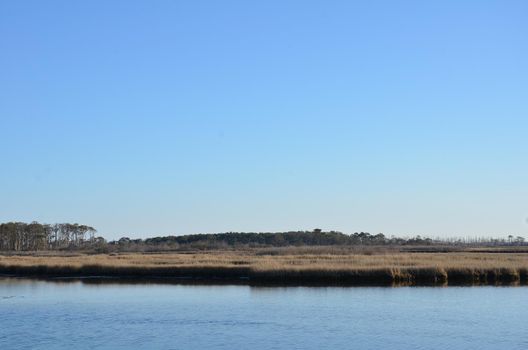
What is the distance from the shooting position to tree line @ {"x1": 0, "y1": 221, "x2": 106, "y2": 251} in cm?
10900

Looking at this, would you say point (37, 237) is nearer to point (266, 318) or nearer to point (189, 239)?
point (189, 239)

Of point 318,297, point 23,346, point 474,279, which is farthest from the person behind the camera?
point 474,279

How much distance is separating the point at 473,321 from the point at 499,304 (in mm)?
4505

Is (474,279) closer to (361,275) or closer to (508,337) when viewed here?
(361,275)

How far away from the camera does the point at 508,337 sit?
20.9 metres

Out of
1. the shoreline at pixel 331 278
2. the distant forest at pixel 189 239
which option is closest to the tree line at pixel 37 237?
the distant forest at pixel 189 239

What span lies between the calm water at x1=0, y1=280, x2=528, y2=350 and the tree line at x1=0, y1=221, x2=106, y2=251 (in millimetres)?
78009

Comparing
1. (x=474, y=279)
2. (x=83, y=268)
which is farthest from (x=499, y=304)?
(x=83, y=268)

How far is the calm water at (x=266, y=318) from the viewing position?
20547 millimetres

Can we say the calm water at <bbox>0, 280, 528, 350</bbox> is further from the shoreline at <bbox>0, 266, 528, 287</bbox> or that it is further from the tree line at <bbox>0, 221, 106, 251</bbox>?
the tree line at <bbox>0, 221, 106, 251</bbox>

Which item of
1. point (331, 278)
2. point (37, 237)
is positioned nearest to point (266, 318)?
point (331, 278)

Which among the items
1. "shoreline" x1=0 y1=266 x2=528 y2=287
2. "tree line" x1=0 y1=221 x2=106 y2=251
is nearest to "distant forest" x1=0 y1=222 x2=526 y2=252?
"tree line" x1=0 y1=221 x2=106 y2=251

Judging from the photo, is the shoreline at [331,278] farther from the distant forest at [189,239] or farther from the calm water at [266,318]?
the distant forest at [189,239]

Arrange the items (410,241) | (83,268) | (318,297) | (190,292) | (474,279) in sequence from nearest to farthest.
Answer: (318,297), (190,292), (474,279), (83,268), (410,241)
